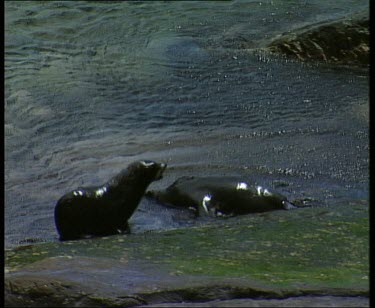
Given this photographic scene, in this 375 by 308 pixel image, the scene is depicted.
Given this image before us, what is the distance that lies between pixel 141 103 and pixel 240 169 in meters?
1.86

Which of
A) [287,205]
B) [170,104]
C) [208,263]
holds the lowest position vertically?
[170,104]

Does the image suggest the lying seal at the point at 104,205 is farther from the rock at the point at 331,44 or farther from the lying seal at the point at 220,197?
the rock at the point at 331,44

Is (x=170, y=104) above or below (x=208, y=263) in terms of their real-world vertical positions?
below

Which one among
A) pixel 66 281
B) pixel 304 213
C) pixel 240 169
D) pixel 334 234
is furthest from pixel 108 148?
pixel 66 281

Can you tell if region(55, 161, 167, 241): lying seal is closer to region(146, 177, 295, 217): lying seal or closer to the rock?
region(146, 177, 295, 217): lying seal

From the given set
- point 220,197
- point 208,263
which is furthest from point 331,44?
point 208,263

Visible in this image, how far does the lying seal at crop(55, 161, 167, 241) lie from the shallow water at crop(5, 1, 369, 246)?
0.31 ft

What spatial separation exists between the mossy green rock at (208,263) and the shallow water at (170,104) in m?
0.77

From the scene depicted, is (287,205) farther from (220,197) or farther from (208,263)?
(208,263)

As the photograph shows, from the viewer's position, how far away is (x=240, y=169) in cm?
739

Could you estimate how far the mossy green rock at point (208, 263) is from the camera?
414 cm

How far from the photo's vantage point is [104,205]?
623 centimetres

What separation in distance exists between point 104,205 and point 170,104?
9.43 ft

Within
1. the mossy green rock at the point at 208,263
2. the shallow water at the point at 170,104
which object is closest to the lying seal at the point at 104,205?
the shallow water at the point at 170,104
